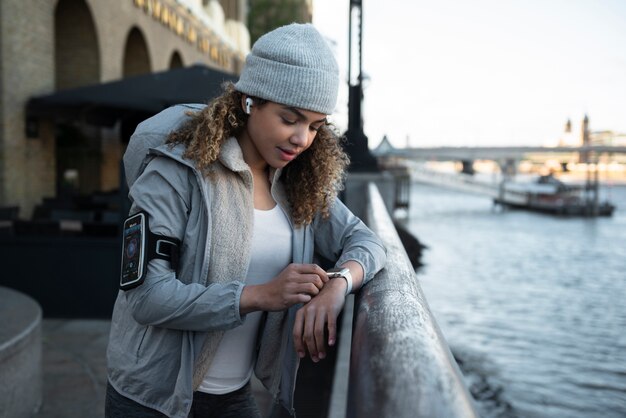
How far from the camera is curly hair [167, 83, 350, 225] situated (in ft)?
5.14

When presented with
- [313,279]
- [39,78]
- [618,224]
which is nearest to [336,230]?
[313,279]

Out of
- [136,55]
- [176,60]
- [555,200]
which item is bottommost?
[555,200]

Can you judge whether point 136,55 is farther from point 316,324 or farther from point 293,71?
point 316,324

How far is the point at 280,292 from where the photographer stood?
1.44m

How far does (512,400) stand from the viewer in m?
8.56

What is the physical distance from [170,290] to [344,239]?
0.58m

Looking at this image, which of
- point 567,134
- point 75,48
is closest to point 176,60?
point 75,48

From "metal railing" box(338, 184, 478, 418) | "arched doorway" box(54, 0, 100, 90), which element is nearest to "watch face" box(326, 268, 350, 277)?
"metal railing" box(338, 184, 478, 418)

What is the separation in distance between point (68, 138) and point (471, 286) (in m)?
9.80

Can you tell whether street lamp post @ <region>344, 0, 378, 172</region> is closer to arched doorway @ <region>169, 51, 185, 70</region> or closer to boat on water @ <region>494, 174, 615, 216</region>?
arched doorway @ <region>169, 51, 185, 70</region>

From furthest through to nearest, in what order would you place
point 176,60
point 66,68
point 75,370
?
point 176,60
point 66,68
point 75,370

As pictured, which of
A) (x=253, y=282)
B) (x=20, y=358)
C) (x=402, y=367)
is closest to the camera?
(x=402, y=367)

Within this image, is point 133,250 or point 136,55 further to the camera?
point 136,55

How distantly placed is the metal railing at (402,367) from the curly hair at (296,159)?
480mm
